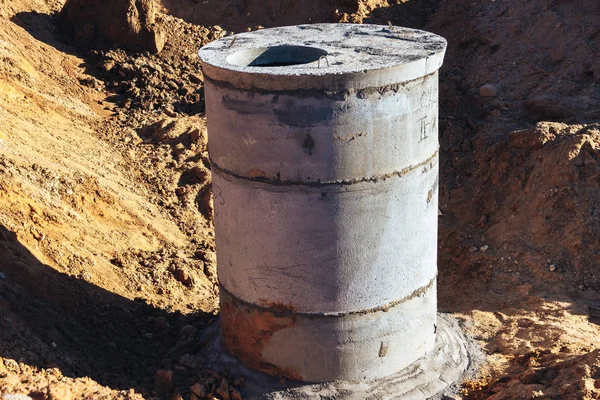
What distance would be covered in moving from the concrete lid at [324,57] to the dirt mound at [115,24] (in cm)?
644

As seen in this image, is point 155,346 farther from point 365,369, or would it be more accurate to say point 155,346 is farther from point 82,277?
point 365,369

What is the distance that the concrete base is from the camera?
6863mm

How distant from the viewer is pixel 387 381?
6973 millimetres

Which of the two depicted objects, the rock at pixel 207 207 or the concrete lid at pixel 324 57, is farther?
the rock at pixel 207 207

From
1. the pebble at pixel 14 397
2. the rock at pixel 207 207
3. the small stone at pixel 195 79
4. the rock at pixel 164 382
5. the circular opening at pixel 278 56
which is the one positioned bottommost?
the rock at pixel 164 382

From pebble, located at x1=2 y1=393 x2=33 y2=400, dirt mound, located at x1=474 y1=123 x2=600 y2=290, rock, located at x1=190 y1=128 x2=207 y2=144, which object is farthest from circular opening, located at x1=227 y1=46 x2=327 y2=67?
rock, located at x1=190 y1=128 x2=207 y2=144

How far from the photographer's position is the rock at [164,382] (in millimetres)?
7113

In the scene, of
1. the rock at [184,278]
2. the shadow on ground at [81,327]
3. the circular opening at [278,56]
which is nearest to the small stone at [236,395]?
the shadow on ground at [81,327]

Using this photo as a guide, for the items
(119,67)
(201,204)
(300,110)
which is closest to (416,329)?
(300,110)

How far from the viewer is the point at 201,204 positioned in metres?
10.8

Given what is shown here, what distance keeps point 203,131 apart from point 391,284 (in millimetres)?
5507

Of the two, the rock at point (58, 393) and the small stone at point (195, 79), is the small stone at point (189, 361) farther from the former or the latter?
the small stone at point (195, 79)

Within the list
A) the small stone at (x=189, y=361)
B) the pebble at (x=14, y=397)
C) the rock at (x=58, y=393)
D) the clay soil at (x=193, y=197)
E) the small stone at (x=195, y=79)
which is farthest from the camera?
the small stone at (x=195, y=79)

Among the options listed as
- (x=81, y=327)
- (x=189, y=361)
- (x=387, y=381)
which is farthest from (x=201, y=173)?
(x=387, y=381)
